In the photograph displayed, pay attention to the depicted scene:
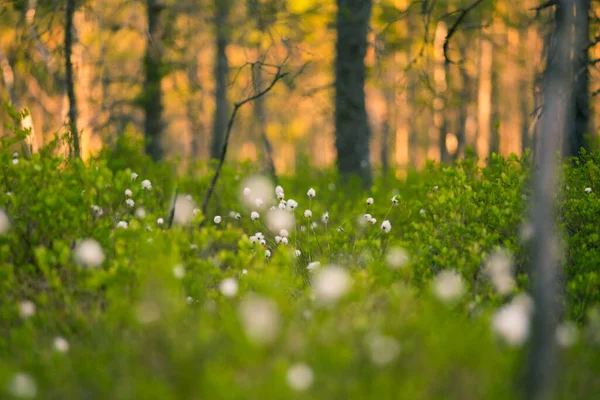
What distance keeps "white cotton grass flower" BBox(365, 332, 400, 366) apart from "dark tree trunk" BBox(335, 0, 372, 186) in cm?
555

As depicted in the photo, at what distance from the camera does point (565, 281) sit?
13.2 ft

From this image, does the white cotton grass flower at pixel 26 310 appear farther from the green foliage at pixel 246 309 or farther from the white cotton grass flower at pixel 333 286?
the white cotton grass flower at pixel 333 286

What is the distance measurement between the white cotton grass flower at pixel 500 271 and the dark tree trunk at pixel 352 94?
4151 mm

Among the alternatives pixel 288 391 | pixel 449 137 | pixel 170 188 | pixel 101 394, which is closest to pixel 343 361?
pixel 288 391

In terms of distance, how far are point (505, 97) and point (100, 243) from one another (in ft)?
67.8

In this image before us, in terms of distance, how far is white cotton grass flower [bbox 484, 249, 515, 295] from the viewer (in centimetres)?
304

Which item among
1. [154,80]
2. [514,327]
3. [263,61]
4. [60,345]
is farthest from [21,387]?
[154,80]

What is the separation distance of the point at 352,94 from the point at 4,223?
547 centimetres

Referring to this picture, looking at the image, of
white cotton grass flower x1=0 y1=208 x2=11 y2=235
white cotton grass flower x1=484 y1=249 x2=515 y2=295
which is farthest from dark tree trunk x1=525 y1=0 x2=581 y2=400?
white cotton grass flower x1=0 y1=208 x2=11 y2=235

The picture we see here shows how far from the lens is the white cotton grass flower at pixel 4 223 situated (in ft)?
10.3

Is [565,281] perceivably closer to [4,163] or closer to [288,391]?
[288,391]

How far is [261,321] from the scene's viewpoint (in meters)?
2.23

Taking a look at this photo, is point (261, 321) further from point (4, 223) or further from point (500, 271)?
point (4, 223)

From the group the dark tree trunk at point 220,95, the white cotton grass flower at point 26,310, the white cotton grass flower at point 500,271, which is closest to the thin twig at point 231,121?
the white cotton grass flower at point 500,271
